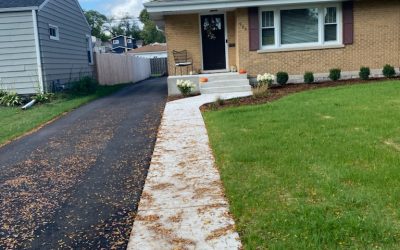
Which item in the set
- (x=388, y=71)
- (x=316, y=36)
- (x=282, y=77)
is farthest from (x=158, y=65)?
(x=388, y=71)

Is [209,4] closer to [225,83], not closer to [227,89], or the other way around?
[225,83]

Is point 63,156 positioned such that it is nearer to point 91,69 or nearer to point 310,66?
point 310,66

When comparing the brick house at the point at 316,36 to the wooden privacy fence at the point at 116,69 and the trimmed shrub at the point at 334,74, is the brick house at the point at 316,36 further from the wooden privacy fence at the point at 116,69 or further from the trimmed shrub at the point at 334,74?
the wooden privacy fence at the point at 116,69

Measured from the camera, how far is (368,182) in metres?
4.21

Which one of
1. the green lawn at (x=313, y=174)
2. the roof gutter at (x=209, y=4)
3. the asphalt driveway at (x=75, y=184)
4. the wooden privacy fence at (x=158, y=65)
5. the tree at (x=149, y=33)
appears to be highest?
the tree at (x=149, y=33)

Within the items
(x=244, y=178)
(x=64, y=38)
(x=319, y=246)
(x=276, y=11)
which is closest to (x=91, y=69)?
(x=64, y=38)

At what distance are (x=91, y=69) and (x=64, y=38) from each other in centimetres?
408

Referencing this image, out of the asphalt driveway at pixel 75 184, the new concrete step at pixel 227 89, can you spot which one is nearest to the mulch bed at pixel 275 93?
the new concrete step at pixel 227 89

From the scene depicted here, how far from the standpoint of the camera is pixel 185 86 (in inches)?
505

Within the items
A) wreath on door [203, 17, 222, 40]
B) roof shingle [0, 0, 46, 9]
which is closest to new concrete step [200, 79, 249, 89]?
wreath on door [203, 17, 222, 40]

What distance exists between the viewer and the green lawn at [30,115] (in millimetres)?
9164

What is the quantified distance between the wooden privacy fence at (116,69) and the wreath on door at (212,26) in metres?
9.30

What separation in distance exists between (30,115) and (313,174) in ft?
30.0

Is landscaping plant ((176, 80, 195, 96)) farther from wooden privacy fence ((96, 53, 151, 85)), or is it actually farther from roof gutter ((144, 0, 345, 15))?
wooden privacy fence ((96, 53, 151, 85))
